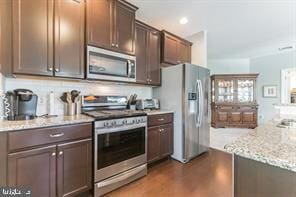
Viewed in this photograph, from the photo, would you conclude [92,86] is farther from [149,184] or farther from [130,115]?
[149,184]

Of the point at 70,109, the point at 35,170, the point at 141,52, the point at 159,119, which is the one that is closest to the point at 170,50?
the point at 141,52

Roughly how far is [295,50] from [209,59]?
284 cm

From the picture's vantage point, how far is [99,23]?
8.01ft

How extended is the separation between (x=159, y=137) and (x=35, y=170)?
187cm

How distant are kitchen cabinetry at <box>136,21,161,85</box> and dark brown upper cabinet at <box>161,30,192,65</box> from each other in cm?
14

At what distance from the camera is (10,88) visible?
2.08 metres

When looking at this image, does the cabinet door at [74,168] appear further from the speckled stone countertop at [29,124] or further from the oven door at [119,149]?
the speckled stone countertop at [29,124]


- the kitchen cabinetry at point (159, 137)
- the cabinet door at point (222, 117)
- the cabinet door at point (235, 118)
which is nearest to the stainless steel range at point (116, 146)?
the kitchen cabinetry at point (159, 137)

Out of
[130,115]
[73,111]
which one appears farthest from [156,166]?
[73,111]

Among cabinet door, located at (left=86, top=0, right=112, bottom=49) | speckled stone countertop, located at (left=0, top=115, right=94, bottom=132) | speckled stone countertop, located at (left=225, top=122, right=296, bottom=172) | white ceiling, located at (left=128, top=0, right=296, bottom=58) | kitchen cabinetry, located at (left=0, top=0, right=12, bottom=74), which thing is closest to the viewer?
speckled stone countertop, located at (left=225, top=122, right=296, bottom=172)

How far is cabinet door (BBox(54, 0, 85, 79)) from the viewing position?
209cm

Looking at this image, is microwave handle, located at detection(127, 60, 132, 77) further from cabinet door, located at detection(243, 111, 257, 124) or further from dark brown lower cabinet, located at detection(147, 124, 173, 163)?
cabinet door, located at detection(243, 111, 257, 124)

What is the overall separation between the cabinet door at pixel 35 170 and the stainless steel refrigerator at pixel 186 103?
213cm

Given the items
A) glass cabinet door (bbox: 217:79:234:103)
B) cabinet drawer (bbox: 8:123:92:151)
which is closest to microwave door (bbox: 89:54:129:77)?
cabinet drawer (bbox: 8:123:92:151)
